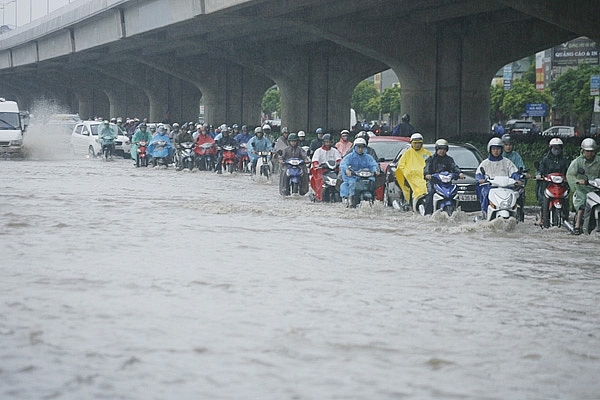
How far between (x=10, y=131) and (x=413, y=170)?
23877mm

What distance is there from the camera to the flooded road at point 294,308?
23.5 ft

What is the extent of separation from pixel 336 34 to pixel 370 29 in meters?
1.34

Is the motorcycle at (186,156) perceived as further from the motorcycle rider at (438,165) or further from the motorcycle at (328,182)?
the motorcycle rider at (438,165)

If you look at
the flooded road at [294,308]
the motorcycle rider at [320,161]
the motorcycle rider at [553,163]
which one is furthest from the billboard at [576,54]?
the motorcycle rider at [553,163]

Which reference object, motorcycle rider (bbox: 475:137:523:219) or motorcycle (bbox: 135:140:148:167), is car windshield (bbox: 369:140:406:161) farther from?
motorcycle (bbox: 135:140:148:167)

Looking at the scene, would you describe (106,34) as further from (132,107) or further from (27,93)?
(27,93)

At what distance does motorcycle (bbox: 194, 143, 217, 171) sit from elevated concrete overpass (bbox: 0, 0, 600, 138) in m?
4.48

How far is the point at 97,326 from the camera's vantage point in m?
8.84

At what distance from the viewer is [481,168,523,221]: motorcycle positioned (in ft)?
54.9

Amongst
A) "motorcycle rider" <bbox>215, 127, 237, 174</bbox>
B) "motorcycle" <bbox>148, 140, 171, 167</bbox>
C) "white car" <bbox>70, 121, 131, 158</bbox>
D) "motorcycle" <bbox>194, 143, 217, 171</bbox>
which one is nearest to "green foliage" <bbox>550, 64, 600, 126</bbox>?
"white car" <bbox>70, 121, 131, 158</bbox>

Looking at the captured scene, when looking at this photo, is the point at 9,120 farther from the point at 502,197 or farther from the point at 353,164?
the point at 502,197

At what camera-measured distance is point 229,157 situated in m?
33.6

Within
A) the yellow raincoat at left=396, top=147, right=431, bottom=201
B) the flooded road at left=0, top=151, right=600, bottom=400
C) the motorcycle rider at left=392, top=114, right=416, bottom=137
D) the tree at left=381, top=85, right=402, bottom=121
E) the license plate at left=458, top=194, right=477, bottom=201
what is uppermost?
the tree at left=381, top=85, right=402, bottom=121

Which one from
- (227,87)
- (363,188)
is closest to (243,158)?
(363,188)
